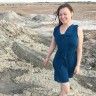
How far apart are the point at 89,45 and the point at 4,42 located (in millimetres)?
4573

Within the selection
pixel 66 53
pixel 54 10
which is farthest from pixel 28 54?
pixel 54 10

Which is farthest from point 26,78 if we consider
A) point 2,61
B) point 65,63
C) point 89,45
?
point 89,45

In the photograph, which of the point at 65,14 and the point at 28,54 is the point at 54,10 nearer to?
the point at 28,54

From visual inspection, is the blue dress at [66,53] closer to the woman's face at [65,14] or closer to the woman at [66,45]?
the woman at [66,45]

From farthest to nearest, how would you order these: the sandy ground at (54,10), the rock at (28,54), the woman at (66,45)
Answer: the sandy ground at (54,10) < the rock at (28,54) < the woman at (66,45)

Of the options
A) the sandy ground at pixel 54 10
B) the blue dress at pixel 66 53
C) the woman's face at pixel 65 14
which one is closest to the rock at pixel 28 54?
the blue dress at pixel 66 53

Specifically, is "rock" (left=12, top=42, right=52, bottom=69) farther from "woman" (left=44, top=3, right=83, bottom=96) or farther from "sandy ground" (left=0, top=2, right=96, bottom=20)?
"sandy ground" (left=0, top=2, right=96, bottom=20)

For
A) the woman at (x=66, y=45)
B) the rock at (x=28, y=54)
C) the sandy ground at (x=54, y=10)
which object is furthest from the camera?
the sandy ground at (x=54, y=10)

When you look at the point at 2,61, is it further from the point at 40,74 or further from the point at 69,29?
the point at 69,29

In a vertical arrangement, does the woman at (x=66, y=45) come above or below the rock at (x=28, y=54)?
above

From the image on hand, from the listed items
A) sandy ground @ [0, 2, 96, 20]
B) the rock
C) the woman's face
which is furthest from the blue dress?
sandy ground @ [0, 2, 96, 20]

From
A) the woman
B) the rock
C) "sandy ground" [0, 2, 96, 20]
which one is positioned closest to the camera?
the woman

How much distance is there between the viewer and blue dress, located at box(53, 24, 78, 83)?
7074 mm

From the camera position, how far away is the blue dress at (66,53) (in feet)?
23.2
